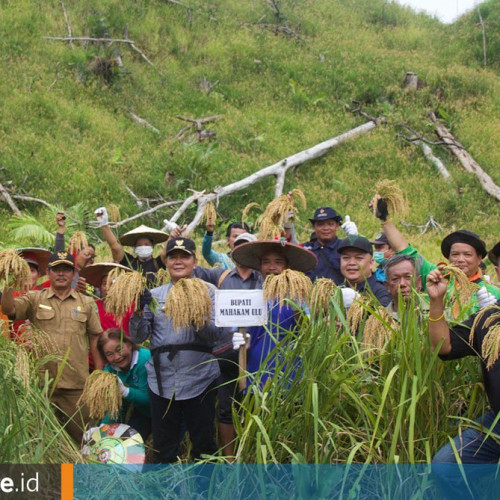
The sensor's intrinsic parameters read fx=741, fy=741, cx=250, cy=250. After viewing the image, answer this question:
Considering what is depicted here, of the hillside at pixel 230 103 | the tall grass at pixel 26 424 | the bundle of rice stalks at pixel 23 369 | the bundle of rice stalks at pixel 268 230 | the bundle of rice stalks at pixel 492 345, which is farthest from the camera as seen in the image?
the hillside at pixel 230 103

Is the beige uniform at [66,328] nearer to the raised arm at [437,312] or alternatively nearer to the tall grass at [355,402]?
the tall grass at [355,402]

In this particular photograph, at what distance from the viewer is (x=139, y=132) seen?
18766 mm

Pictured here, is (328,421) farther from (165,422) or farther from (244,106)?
(244,106)

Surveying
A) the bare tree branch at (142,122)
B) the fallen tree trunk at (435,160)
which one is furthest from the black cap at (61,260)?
the fallen tree trunk at (435,160)

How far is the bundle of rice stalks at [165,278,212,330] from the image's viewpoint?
483 centimetres

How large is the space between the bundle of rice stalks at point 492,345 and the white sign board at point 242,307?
1.59 m

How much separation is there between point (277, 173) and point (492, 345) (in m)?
12.9

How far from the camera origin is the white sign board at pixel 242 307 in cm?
480

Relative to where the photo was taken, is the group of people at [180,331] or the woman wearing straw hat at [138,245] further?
the woman wearing straw hat at [138,245]

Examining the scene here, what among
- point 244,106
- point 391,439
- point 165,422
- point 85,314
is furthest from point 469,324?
point 244,106

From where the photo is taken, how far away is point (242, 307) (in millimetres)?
4812

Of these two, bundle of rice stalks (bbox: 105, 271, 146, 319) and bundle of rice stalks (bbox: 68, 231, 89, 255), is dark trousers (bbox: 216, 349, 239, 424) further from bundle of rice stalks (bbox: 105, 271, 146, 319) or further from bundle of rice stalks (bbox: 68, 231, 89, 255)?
bundle of rice stalks (bbox: 68, 231, 89, 255)

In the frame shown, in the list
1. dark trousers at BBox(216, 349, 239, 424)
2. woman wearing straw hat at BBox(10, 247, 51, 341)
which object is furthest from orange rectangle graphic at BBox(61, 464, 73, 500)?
woman wearing straw hat at BBox(10, 247, 51, 341)

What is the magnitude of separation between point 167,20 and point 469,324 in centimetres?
2184
